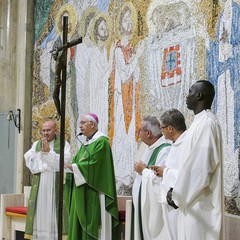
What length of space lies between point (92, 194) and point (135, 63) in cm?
204

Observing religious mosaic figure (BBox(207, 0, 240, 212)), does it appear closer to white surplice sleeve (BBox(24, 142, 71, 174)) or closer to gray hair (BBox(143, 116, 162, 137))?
gray hair (BBox(143, 116, 162, 137))

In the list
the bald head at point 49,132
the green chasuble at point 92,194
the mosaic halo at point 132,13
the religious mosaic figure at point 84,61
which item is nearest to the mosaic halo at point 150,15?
the mosaic halo at point 132,13

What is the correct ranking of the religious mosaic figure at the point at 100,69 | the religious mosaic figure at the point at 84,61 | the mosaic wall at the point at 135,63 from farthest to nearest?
1. the religious mosaic figure at the point at 84,61
2. the religious mosaic figure at the point at 100,69
3. the mosaic wall at the point at 135,63

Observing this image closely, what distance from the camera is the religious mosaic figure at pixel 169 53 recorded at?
7.49m

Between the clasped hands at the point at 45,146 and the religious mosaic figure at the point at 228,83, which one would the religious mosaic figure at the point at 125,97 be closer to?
the clasped hands at the point at 45,146

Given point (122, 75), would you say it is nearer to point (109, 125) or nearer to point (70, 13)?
point (109, 125)

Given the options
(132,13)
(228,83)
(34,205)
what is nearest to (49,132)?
(34,205)

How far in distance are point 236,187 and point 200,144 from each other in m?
1.96

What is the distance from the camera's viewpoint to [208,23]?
722 centimetres

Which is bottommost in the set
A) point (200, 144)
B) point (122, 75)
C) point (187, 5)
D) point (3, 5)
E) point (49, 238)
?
point (49, 238)

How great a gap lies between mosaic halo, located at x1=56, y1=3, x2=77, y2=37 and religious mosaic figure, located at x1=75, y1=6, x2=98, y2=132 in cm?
24

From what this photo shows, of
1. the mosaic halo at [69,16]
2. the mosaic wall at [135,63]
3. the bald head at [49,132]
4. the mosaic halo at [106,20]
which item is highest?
the mosaic halo at [69,16]

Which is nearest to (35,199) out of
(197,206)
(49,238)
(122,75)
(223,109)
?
(49,238)

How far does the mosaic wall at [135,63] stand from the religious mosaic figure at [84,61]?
0.02m
